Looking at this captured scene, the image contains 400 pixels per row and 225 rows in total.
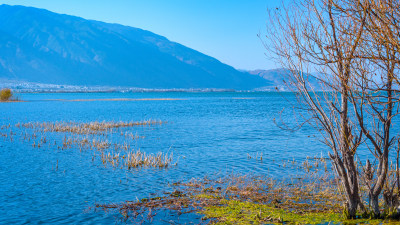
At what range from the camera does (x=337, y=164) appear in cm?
945

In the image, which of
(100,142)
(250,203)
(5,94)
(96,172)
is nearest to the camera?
(250,203)

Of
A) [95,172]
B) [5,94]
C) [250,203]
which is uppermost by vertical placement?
[5,94]

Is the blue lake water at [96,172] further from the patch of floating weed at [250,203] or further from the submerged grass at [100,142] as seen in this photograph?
the patch of floating weed at [250,203]

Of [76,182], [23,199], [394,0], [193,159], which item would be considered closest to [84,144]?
[193,159]

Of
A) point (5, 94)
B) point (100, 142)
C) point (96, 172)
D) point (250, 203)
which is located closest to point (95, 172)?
point (96, 172)

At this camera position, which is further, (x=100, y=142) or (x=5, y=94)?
(x=5, y=94)

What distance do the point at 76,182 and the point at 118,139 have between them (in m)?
13.4

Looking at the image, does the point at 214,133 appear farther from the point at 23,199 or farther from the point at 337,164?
the point at 337,164

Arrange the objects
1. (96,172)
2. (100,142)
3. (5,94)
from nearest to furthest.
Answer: (96,172)
(100,142)
(5,94)

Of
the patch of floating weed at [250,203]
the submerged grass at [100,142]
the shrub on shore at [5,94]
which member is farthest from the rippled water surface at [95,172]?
the shrub on shore at [5,94]

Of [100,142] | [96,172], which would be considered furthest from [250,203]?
[100,142]

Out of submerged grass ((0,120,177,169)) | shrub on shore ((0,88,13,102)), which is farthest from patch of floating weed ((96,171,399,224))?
shrub on shore ((0,88,13,102))

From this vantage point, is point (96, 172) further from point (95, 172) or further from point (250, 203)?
point (250, 203)

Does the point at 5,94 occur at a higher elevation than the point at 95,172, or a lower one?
higher
